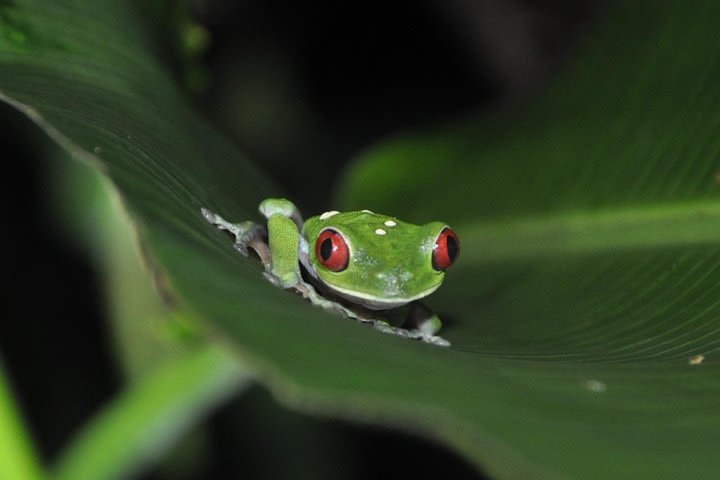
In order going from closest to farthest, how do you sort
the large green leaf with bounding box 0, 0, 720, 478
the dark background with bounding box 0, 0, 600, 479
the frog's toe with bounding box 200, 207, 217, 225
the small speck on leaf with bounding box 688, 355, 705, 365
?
the large green leaf with bounding box 0, 0, 720, 478 → the small speck on leaf with bounding box 688, 355, 705, 365 → the frog's toe with bounding box 200, 207, 217, 225 → the dark background with bounding box 0, 0, 600, 479

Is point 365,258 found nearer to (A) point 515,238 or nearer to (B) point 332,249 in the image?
(B) point 332,249

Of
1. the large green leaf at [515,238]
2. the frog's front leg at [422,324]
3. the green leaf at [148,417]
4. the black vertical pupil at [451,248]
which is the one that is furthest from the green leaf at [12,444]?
the black vertical pupil at [451,248]

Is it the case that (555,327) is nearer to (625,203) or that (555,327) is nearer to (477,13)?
(625,203)

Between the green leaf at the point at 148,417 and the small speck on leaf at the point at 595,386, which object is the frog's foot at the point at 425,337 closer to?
the small speck on leaf at the point at 595,386

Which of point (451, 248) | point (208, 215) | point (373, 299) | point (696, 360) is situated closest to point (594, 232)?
point (451, 248)

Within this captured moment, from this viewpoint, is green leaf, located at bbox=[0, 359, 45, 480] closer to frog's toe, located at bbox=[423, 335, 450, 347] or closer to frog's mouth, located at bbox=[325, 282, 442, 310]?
frog's mouth, located at bbox=[325, 282, 442, 310]

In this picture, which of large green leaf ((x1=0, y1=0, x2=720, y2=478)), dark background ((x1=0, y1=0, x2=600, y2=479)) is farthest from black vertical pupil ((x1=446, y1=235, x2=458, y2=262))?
dark background ((x1=0, y1=0, x2=600, y2=479))

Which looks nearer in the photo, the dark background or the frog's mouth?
the frog's mouth
